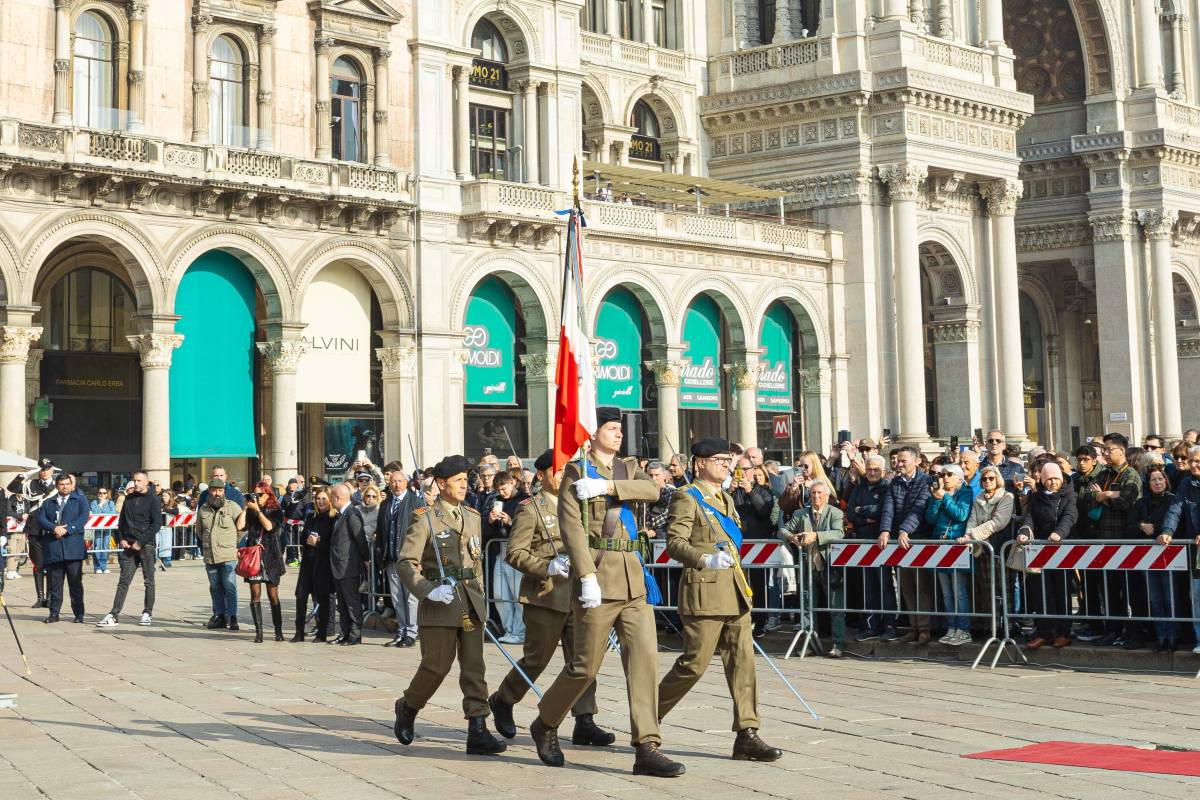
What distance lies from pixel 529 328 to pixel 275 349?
7.27 m

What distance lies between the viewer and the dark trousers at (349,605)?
1845 centimetres

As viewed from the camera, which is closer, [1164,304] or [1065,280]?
[1164,304]

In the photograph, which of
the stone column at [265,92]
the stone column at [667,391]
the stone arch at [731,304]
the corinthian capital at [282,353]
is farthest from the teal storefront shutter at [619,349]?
the stone column at [265,92]

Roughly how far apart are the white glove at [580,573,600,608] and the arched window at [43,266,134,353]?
2864 cm

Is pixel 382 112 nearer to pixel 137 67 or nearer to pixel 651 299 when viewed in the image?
pixel 137 67

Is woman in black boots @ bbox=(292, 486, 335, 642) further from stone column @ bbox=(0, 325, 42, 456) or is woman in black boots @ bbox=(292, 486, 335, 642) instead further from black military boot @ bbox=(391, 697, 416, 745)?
stone column @ bbox=(0, 325, 42, 456)

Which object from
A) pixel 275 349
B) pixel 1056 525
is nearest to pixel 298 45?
pixel 275 349

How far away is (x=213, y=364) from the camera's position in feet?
113

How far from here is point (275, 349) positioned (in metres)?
35.1

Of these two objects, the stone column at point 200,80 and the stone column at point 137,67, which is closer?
the stone column at point 137,67

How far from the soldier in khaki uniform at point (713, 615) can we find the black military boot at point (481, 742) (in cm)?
107

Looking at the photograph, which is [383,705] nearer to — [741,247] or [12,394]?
[12,394]

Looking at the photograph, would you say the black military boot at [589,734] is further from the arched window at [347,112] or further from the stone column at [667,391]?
the stone column at [667,391]

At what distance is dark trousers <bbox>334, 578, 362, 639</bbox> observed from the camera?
60.5 feet
